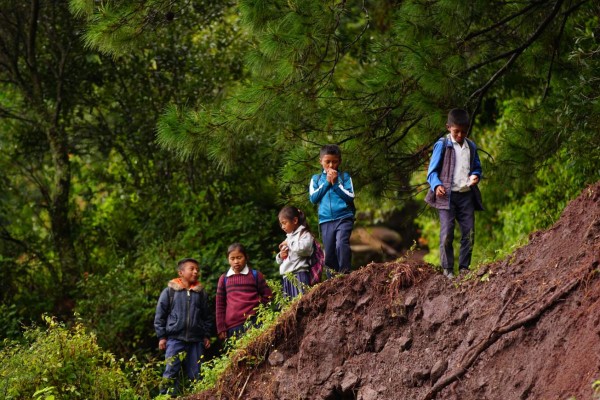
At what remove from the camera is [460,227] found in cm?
786

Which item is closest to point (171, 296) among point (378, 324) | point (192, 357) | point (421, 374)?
point (192, 357)

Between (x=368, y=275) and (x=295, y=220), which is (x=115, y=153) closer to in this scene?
(x=295, y=220)

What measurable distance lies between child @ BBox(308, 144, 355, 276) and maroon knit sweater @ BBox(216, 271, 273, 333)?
4.11 ft

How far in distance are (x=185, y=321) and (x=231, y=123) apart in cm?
201

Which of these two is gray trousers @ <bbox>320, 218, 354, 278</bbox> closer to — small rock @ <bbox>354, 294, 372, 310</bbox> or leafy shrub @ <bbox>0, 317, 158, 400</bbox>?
small rock @ <bbox>354, 294, 372, 310</bbox>

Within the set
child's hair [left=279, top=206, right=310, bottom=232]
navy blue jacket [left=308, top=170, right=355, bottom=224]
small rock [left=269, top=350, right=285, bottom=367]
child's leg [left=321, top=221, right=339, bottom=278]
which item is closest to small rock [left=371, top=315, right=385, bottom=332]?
small rock [left=269, top=350, right=285, bottom=367]

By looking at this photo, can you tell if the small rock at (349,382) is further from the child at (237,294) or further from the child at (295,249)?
the child at (237,294)

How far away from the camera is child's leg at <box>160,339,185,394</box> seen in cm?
907

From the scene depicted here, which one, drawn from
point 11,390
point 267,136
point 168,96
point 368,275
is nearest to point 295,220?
point 368,275

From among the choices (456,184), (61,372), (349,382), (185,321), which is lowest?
(349,382)

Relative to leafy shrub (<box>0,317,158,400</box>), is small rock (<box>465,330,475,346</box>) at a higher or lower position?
lower

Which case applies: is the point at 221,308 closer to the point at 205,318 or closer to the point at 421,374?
the point at 205,318

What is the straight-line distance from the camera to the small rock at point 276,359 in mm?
7445

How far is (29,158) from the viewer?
48.6 feet
